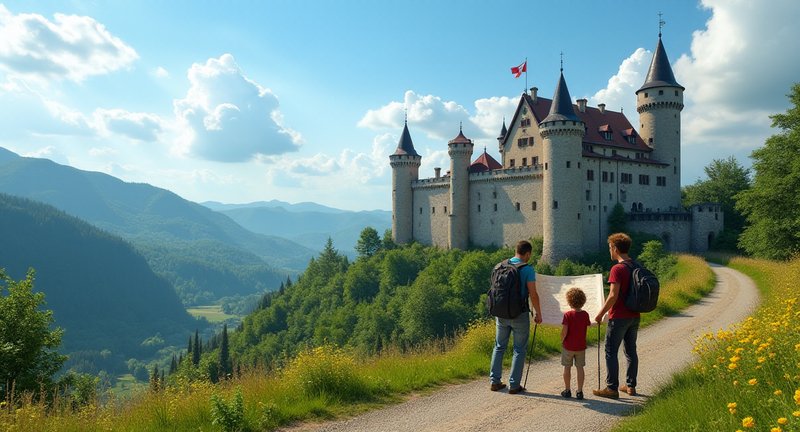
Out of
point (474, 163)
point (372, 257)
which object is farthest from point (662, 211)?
point (372, 257)

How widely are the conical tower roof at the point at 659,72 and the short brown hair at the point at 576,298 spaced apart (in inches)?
2336

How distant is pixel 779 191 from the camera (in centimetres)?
3541

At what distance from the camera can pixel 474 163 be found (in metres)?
68.8

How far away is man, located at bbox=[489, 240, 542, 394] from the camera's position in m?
9.77

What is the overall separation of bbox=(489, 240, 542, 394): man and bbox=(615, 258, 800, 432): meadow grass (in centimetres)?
228

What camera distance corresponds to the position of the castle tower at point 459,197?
66.9 meters

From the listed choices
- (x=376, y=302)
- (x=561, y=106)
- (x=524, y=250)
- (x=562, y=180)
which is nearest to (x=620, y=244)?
(x=524, y=250)

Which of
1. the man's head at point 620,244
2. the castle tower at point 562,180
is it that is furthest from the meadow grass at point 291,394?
the castle tower at point 562,180

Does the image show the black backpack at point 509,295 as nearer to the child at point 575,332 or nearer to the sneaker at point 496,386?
the child at point 575,332

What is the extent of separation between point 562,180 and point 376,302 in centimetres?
2734

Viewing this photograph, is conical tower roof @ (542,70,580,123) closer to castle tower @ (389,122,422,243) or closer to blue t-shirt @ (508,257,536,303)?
castle tower @ (389,122,422,243)

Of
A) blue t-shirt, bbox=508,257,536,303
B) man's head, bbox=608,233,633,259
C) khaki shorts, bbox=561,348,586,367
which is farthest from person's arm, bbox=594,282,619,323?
blue t-shirt, bbox=508,257,536,303

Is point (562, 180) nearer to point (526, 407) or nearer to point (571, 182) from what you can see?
point (571, 182)

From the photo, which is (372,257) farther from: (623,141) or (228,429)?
(228,429)
